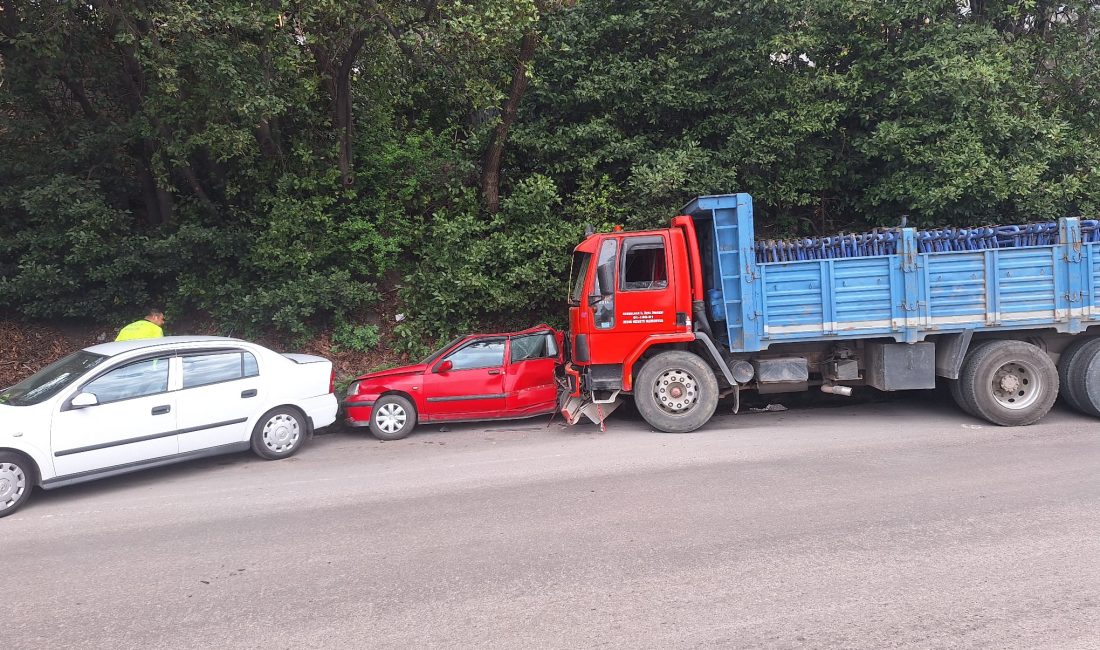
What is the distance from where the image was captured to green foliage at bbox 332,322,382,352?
1203 cm

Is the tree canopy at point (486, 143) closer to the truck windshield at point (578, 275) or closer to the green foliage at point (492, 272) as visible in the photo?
the green foliage at point (492, 272)

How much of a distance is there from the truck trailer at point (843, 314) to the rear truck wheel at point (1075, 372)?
0.05 feet

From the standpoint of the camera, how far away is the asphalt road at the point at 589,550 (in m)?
3.79

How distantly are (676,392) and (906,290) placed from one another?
295 centimetres

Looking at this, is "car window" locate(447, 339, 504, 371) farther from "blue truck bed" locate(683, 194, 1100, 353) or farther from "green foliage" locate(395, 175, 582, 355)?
"blue truck bed" locate(683, 194, 1100, 353)

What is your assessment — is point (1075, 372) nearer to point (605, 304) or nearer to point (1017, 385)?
point (1017, 385)

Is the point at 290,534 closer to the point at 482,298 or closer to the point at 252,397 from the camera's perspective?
the point at 252,397

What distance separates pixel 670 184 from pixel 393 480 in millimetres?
6773

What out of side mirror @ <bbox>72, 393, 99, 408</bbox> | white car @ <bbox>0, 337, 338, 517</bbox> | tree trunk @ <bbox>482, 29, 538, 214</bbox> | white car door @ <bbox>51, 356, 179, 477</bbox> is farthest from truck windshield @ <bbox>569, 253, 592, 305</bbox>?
side mirror @ <bbox>72, 393, 99, 408</bbox>

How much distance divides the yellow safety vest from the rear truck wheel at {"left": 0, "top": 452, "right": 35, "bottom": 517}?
2420 millimetres

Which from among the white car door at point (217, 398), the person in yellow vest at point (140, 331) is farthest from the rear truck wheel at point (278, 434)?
the person in yellow vest at point (140, 331)

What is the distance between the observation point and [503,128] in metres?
12.8

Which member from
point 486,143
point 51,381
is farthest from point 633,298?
point 51,381

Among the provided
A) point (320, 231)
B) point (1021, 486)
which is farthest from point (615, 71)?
point (1021, 486)
